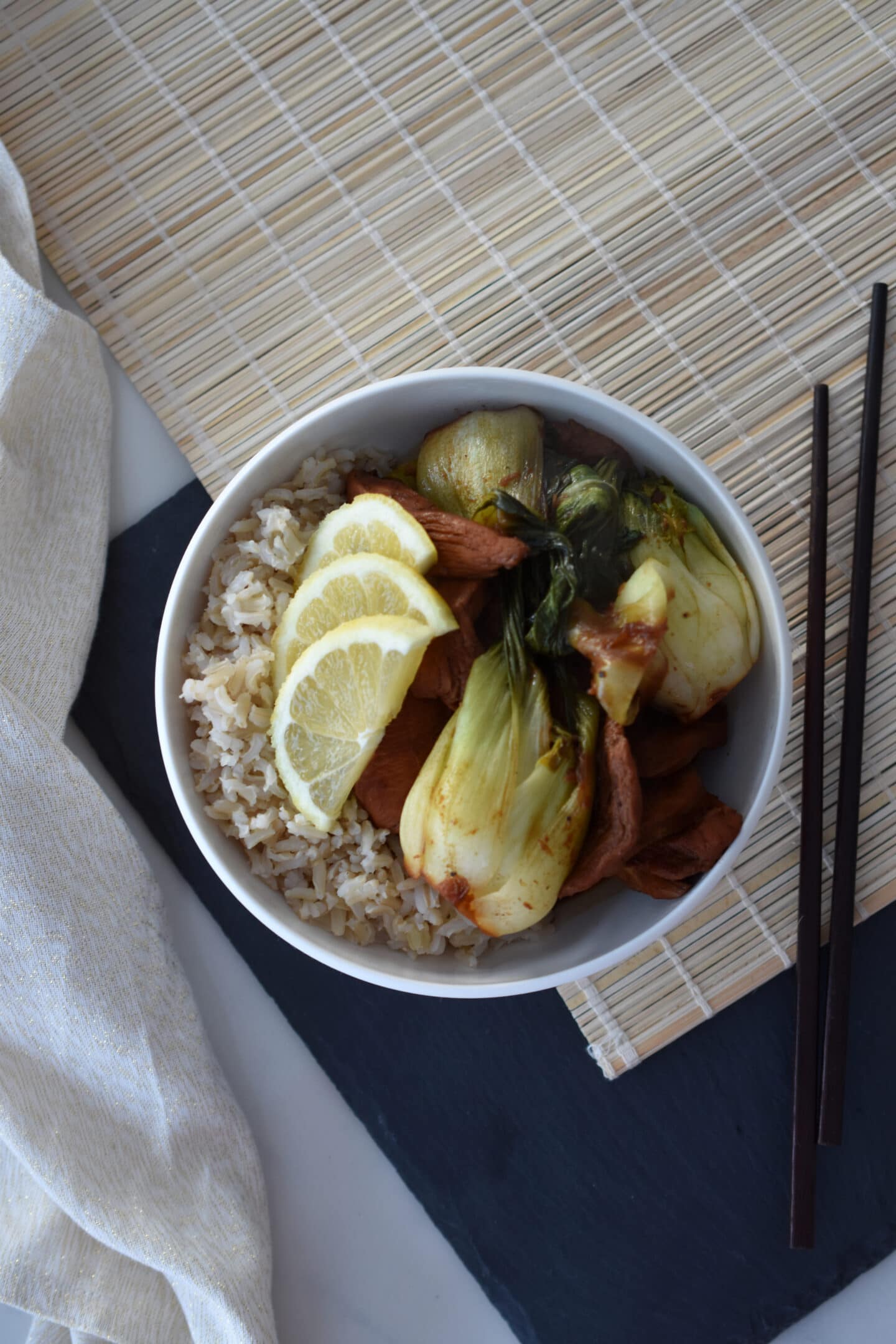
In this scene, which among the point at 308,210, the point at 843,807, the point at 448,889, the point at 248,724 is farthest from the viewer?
the point at 308,210

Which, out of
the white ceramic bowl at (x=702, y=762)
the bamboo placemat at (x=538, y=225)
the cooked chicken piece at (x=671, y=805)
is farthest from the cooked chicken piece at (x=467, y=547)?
the bamboo placemat at (x=538, y=225)

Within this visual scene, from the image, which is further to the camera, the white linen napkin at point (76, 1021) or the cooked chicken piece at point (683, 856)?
the white linen napkin at point (76, 1021)

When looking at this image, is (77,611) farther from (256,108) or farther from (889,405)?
(889,405)

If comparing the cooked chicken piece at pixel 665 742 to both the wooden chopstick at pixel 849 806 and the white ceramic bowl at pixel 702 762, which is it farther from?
the wooden chopstick at pixel 849 806

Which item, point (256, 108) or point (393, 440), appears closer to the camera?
point (393, 440)

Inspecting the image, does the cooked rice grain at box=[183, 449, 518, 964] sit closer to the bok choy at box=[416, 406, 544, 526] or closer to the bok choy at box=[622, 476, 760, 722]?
the bok choy at box=[416, 406, 544, 526]

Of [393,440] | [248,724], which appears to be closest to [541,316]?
[393,440]

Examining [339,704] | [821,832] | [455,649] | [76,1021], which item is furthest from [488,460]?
[76,1021]
